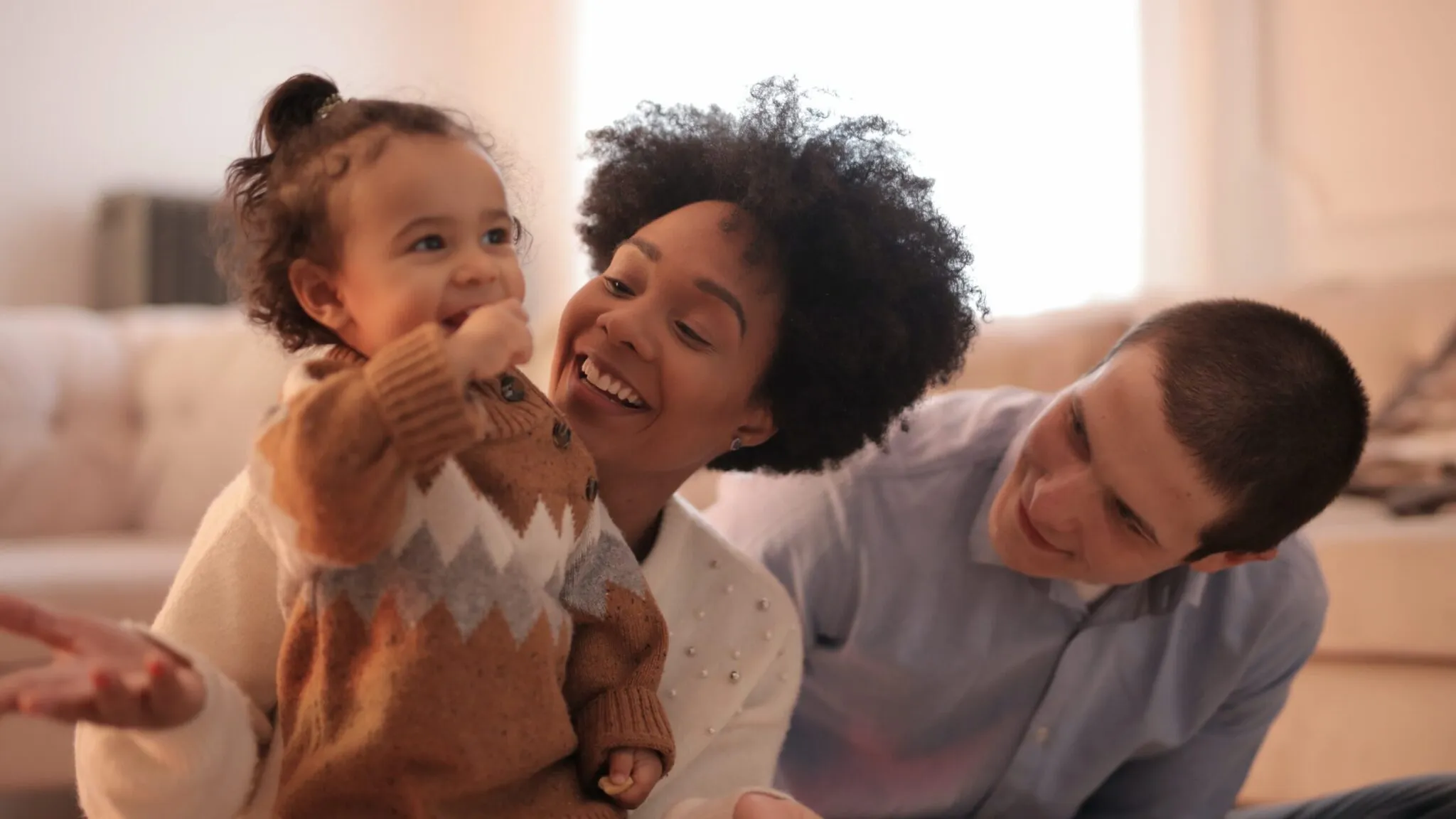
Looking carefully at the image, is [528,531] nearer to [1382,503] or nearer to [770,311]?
[770,311]

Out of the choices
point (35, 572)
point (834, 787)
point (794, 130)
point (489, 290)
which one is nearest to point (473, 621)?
point (489, 290)

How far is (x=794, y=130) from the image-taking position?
137 cm

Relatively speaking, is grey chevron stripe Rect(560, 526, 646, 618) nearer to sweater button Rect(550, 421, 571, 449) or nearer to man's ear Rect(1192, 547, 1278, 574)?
sweater button Rect(550, 421, 571, 449)

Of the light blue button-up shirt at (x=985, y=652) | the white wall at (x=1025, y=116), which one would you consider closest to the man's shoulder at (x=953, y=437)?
the light blue button-up shirt at (x=985, y=652)

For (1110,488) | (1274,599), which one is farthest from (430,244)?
(1274,599)

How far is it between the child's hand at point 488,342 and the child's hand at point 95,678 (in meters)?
0.28

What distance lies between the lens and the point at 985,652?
159 cm

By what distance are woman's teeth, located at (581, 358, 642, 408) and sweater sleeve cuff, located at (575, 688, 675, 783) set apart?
0.96 feet

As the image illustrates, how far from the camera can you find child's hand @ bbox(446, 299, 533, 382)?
0.81 meters

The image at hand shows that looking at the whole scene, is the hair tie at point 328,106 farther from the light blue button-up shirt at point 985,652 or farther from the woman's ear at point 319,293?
the light blue button-up shirt at point 985,652

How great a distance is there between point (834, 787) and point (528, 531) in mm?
895

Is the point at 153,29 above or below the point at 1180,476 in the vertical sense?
above

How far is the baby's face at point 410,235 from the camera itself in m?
0.92

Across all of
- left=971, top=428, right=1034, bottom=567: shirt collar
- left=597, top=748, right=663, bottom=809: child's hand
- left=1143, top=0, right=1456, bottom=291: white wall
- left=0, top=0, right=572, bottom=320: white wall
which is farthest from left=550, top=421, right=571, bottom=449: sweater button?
left=0, top=0, right=572, bottom=320: white wall
